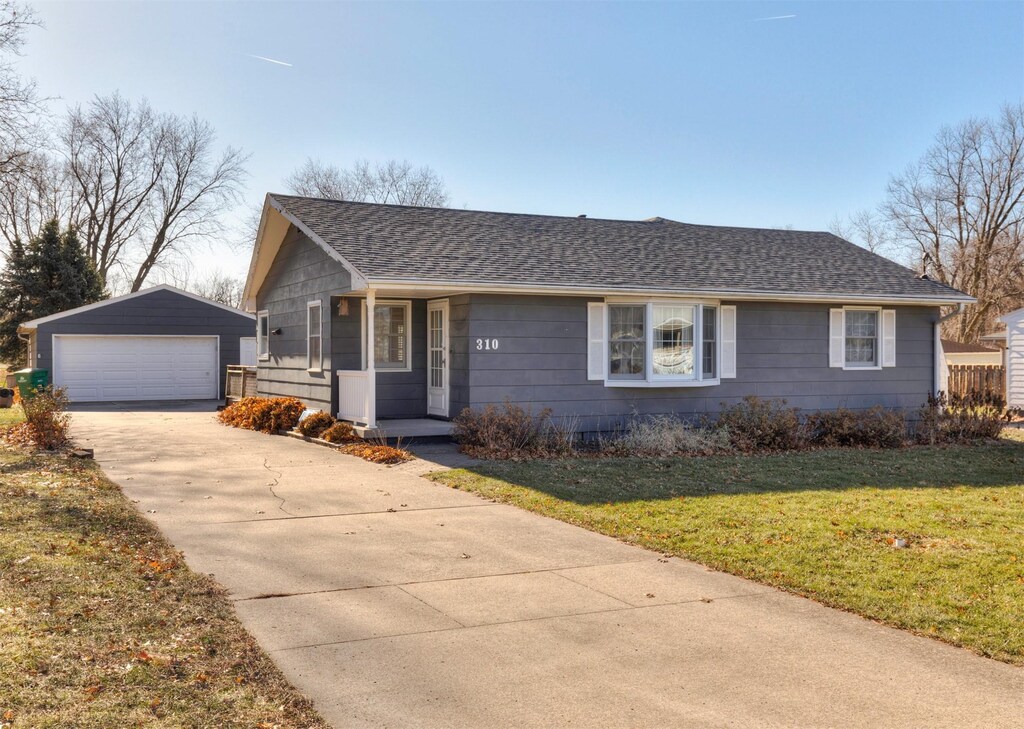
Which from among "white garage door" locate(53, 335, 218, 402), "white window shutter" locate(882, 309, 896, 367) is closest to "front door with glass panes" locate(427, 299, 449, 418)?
"white window shutter" locate(882, 309, 896, 367)

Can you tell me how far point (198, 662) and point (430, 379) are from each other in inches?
473

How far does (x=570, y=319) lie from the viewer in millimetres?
15445

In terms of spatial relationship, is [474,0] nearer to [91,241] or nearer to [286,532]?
[286,532]

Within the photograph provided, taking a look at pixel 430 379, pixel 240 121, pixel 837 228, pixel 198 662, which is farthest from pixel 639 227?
pixel 837 228

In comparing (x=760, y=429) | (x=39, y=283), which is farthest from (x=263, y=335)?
(x=39, y=283)

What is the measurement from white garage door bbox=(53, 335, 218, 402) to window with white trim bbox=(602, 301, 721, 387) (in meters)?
16.7

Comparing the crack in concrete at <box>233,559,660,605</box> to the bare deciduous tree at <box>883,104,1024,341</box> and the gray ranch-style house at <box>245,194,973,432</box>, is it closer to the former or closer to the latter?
the gray ranch-style house at <box>245,194,973,432</box>

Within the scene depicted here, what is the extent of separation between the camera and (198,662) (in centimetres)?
472

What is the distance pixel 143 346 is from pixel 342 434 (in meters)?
15.3

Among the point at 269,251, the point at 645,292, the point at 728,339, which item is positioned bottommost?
the point at 728,339

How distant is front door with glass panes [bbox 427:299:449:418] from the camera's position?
15773 millimetres

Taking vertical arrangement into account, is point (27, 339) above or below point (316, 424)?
above

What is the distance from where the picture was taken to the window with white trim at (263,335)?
20.8m

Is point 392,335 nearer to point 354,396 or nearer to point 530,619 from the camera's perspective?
point 354,396
